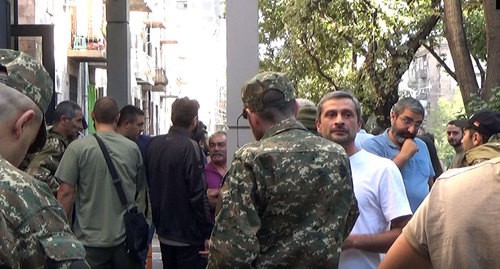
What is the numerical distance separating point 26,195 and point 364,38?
57.1 ft

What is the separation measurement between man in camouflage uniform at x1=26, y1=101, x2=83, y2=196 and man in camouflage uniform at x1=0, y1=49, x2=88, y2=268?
4.07 meters

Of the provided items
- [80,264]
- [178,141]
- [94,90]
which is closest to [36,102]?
[80,264]

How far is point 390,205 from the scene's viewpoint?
15.9 feet

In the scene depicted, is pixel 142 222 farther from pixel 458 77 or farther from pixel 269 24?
pixel 269 24

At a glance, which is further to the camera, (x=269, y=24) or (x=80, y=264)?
(x=269, y=24)

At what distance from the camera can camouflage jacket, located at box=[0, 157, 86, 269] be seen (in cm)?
257

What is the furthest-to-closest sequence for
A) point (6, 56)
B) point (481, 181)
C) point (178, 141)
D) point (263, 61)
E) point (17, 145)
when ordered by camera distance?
point (263, 61), point (178, 141), point (6, 56), point (17, 145), point (481, 181)

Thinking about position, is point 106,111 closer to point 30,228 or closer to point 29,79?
point 29,79

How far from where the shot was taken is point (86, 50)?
96.6 ft

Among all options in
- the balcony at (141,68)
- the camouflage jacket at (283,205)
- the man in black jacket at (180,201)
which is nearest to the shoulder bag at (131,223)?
the man in black jacket at (180,201)

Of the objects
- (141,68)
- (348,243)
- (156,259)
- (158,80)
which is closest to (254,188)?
(348,243)

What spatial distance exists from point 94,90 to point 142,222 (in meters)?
26.5

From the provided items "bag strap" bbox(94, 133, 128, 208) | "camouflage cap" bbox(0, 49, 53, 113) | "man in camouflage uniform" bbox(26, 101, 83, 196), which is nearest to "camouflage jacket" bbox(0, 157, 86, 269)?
"camouflage cap" bbox(0, 49, 53, 113)

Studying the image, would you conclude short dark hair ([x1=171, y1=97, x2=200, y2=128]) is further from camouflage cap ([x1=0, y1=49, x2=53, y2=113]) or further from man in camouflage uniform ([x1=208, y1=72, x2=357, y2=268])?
camouflage cap ([x1=0, y1=49, x2=53, y2=113])
